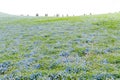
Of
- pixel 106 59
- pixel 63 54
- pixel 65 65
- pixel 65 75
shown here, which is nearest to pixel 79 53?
pixel 63 54

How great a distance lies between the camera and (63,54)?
1903cm

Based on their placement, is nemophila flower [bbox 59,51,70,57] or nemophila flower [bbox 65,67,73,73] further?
nemophila flower [bbox 59,51,70,57]

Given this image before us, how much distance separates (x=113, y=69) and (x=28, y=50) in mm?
8793

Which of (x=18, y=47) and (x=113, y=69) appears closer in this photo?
(x=113, y=69)

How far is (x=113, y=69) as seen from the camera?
1478 centimetres

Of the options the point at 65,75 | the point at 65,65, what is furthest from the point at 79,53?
the point at 65,75

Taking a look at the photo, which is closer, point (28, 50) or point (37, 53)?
point (37, 53)

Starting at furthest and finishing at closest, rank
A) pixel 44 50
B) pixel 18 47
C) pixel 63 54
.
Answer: pixel 18 47 → pixel 44 50 → pixel 63 54

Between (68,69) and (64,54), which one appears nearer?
(68,69)

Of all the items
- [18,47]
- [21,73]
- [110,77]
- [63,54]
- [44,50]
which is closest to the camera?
[110,77]

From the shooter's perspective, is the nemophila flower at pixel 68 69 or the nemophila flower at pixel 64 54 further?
the nemophila flower at pixel 64 54

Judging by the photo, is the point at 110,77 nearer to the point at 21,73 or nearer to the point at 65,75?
the point at 65,75

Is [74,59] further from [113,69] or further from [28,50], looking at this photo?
[28,50]

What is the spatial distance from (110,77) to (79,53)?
6387 millimetres
